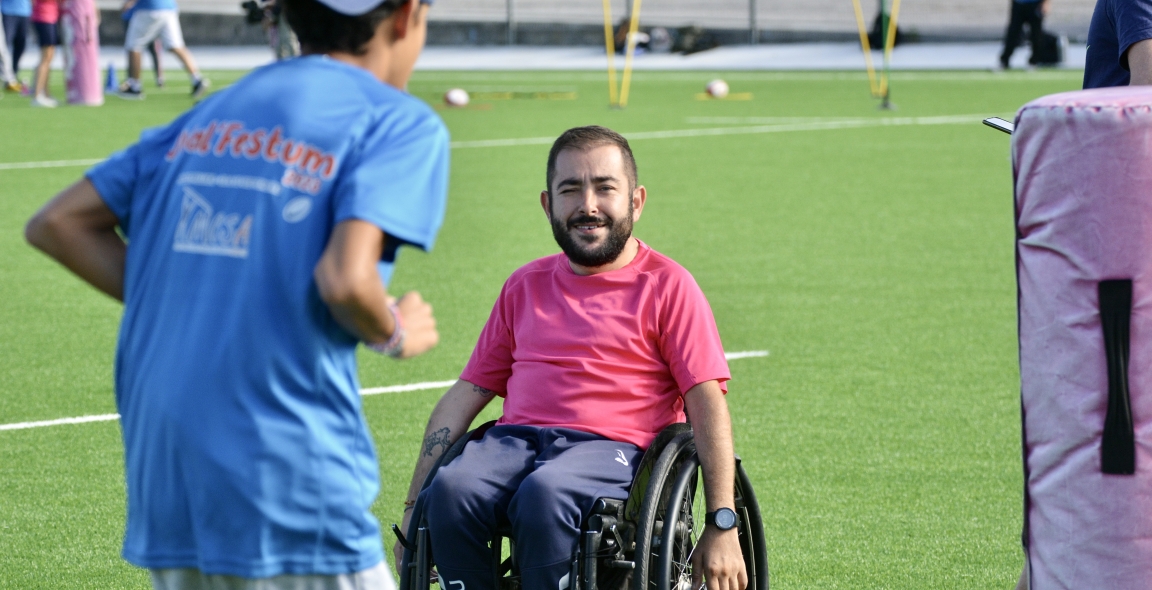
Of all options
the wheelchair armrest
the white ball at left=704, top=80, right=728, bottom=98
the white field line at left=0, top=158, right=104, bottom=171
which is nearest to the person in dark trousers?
the white ball at left=704, top=80, right=728, bottom=98

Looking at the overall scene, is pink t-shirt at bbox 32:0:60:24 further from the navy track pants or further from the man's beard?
the navy track pants

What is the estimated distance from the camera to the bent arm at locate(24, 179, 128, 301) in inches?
95.4

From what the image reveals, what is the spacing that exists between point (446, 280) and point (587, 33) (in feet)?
88.9

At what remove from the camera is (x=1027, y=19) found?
84.1ft

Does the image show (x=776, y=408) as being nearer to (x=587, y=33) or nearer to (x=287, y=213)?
(x=287, y=213)

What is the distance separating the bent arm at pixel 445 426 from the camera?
143 inches

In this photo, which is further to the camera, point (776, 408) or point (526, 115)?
point (526, 115)

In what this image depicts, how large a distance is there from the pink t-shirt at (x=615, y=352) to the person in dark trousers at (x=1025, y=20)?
23.1 metres

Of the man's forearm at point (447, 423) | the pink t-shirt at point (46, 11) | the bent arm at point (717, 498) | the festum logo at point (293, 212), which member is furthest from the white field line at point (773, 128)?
the festum logo at point (293, 212)

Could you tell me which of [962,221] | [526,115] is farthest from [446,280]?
[526,115]

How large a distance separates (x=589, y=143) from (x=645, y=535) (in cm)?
95

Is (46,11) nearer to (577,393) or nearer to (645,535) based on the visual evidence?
(577,393)

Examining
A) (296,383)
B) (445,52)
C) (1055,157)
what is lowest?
(445,52)

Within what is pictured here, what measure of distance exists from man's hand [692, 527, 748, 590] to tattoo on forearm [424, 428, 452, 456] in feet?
2.17
